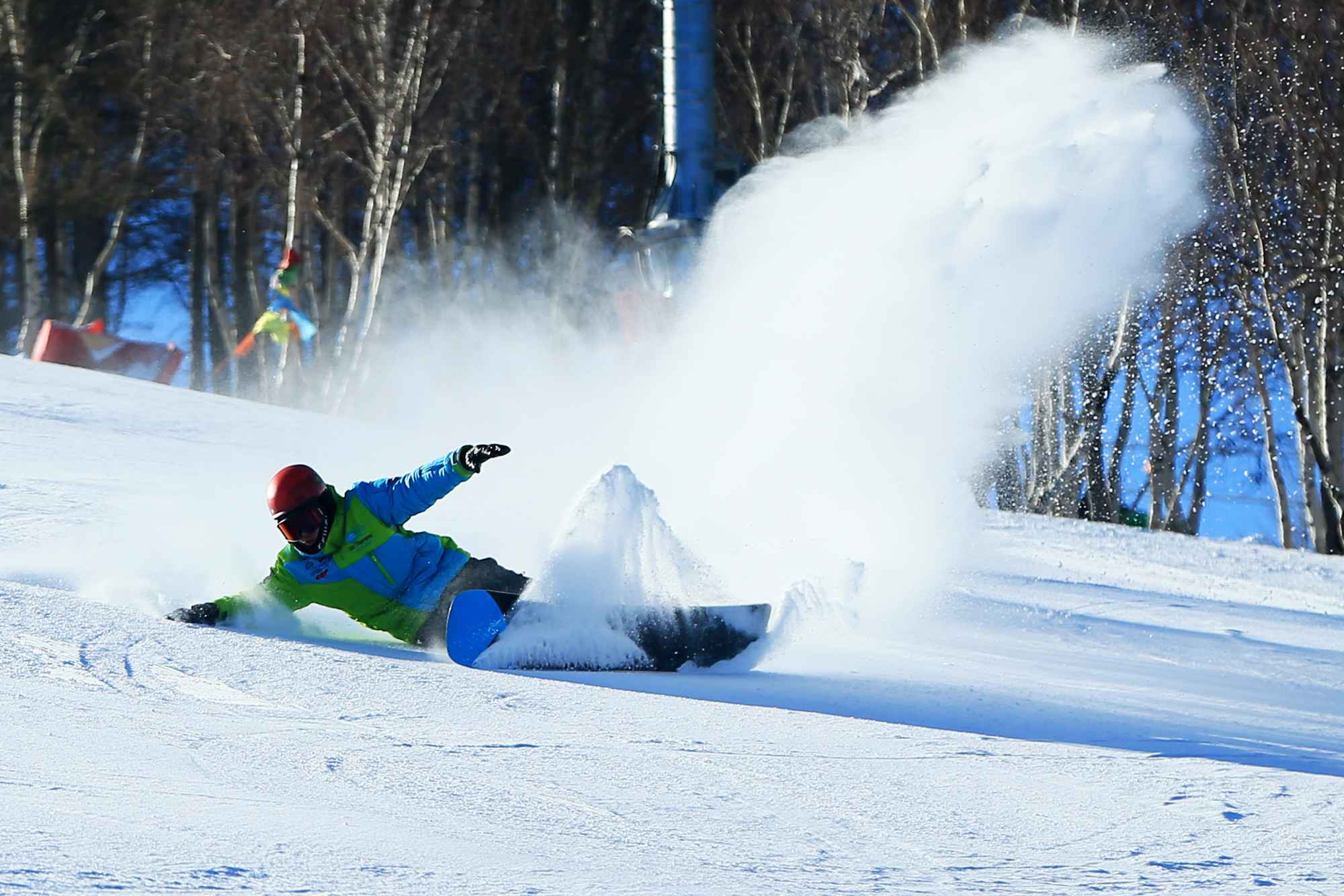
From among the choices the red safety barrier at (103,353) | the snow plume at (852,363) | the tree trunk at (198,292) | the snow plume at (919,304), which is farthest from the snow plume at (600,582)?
the tree trunk at (198,292)

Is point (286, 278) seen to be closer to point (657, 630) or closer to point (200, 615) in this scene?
point (200, 615)

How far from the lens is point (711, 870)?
2951 mm

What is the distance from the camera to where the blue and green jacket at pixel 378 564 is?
17.0 feet

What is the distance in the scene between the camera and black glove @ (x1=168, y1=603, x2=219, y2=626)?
521 centimetres

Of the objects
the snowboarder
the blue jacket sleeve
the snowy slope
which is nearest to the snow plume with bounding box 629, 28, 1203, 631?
the snowy slope

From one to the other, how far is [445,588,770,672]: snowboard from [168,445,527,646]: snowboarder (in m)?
0.25

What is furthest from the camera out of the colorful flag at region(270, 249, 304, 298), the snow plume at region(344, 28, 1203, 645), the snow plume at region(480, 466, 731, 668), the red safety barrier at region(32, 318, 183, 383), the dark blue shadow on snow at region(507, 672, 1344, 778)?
the red safety barrier at region(32, 318, 183, 383)

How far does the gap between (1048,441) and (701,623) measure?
13.3 meters

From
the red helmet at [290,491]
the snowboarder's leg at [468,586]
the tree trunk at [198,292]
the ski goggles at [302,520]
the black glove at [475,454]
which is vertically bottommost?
the snowboarder's leg at [468,586]

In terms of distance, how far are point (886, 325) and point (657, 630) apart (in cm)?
496

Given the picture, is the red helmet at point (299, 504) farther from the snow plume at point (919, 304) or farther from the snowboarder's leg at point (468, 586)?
the snow plume at point (919, 304)

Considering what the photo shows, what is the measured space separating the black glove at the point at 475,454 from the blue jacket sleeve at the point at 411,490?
0.02 metres

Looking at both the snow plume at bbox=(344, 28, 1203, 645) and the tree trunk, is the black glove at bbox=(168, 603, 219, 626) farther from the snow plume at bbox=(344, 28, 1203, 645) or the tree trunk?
the tree trunk

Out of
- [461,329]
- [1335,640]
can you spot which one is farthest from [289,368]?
[1335,640]
